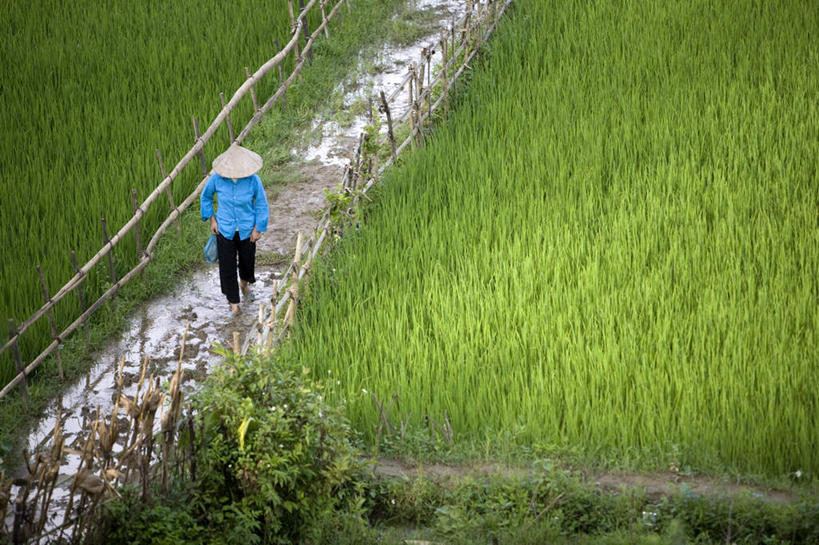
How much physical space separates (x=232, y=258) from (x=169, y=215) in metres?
1.08

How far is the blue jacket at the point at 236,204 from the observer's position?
534 cm

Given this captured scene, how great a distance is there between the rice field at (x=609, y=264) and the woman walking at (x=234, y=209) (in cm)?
50

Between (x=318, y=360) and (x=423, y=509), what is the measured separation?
117 cm

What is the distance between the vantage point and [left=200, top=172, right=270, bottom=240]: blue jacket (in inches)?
210

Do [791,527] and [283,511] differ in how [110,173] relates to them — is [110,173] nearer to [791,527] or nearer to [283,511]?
[283,511]

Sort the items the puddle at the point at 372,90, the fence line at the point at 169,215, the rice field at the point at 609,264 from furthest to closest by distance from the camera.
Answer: the puddle at the point at 372,90 → the fence line at the point at 169,215 → the rice field at the point at 609,264

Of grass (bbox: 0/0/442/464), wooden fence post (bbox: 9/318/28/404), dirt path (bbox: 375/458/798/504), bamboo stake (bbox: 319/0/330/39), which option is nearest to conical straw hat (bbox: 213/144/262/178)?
grass (bbox: 0/0/442/464)

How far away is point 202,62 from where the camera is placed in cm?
828

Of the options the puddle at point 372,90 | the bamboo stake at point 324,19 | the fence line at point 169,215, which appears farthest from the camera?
the bamboo stake at point 324,19

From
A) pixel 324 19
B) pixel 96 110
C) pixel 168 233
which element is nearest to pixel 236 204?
pixel 168 233

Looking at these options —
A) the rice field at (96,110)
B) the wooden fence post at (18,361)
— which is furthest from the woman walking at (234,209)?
the wooden fence post at (18,361)

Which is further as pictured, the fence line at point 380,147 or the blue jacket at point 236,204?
the blue jacket at point 236,204

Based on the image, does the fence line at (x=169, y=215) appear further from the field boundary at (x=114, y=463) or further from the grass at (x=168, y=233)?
the field boundary at (x=114, y=463)

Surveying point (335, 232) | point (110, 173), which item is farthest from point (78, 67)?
point (335, 232)
